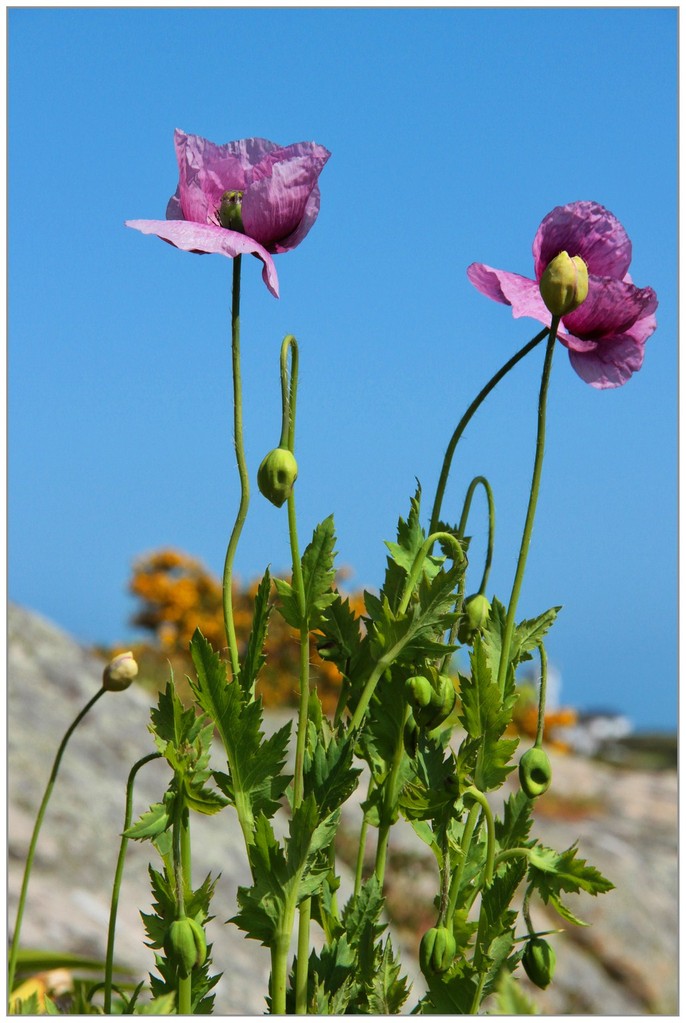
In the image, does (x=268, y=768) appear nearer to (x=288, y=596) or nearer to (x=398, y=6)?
(x=288, y=596)

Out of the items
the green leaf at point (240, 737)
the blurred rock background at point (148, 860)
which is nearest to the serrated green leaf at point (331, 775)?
the green leaf at point (240, 737)

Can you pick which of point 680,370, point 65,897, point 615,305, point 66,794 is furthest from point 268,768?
point 66,794

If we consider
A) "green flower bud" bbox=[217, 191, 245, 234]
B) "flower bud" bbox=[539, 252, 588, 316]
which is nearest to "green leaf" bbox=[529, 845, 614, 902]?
"flower bud" bbox=[539, 252, 588, 316]

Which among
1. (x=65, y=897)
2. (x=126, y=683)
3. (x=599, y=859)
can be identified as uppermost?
(x=599, y=859)

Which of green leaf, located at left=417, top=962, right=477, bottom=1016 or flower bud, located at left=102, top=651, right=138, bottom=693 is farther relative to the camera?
flower bud, located at left=102, top=651, right=138, bottom=693

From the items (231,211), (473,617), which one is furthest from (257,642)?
(231,211)

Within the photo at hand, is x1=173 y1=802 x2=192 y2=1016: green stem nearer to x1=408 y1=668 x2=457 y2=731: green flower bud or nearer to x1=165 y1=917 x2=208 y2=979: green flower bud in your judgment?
x1=165 y1=917 x2=208 y2=979: green flower bud
